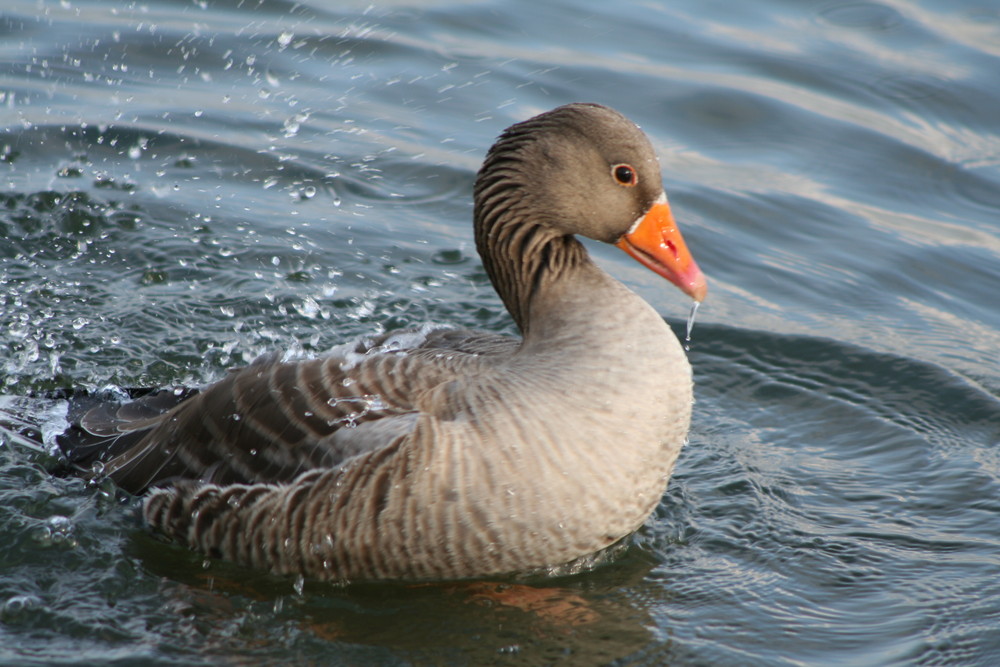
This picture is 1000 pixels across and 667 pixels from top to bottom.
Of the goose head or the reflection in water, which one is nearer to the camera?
the reflection in water

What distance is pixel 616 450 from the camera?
18.1 feet

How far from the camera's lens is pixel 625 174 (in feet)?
19.4

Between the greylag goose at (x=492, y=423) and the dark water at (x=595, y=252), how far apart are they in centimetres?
41

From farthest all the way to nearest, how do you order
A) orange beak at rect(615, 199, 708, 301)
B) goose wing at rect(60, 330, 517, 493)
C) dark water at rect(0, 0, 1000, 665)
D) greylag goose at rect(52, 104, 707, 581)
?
orange beak at rect(615, 199, 708, 301) < dark water at rect(0, 0, 1000, 665) < goose wing at rect(60, 330, 517, 493) < greylag goose at rect(52, 104, 707, 581)

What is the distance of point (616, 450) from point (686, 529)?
1.38 m

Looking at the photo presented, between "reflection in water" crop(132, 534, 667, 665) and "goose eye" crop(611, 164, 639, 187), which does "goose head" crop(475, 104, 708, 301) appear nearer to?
"goose eye" crop(611, 164, 639, 187)

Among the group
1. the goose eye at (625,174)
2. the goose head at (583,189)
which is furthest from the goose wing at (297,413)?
the goose eye at (625,174)

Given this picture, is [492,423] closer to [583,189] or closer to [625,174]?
[583,189]

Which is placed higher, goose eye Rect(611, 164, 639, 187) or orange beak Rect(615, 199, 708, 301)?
goose eye Rect(611, 164, 639, 187)

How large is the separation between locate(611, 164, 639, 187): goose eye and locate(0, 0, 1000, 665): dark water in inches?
79.3

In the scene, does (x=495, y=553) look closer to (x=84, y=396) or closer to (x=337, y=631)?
(x=337, y=631)

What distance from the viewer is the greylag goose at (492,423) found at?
544 centimetres

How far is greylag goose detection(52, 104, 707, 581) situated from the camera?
5441 millimetres

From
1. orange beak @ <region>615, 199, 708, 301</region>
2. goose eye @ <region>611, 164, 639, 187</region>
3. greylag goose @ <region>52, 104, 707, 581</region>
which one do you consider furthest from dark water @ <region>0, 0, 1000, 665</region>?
goose eye @ <region>611, 164, 639, 187</region>
